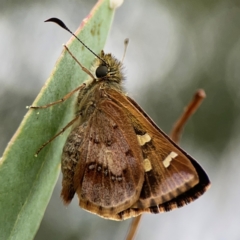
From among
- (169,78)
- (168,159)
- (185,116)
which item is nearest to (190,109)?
(185,116)

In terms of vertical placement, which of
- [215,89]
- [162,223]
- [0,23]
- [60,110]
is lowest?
[162,223]

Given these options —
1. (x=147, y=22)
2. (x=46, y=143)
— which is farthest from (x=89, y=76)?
(x=147, y=22)

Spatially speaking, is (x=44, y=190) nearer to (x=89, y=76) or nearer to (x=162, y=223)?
(x=89, y=76)

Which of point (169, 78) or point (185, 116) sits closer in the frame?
point (185, 116)

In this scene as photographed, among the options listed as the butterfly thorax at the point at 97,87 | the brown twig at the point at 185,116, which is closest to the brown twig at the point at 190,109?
the brown twig at the point at 185,116

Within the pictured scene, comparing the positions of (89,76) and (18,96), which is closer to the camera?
(89,76)

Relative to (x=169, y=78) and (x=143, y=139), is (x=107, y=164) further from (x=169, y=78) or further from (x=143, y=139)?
(x=169, y=78)

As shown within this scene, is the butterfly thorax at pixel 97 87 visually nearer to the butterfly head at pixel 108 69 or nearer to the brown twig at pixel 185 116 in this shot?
the butterfly head at pixel 108 69
